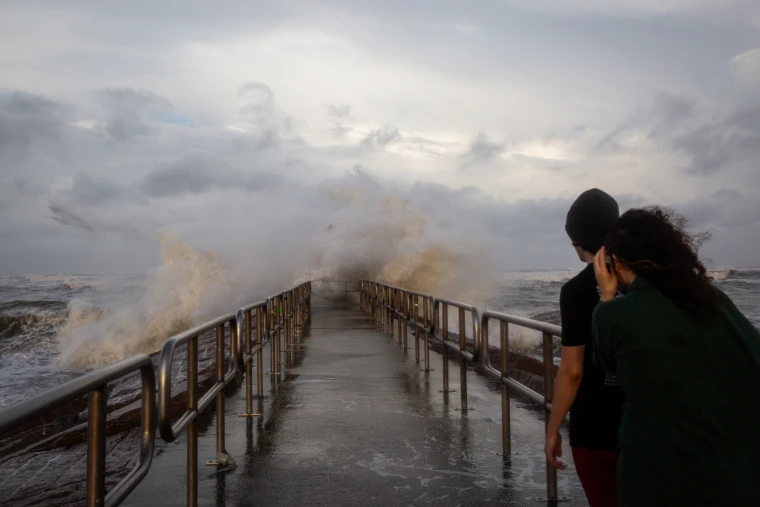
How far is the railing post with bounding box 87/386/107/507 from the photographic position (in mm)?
2494

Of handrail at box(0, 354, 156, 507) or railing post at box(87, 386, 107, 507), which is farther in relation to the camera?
railing post at box(87, 386, 107, 507)

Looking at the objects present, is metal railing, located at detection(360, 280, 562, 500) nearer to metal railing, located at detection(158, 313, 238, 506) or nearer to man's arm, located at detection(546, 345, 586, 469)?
man's arm, located at detection(546, 345, 586, 469)

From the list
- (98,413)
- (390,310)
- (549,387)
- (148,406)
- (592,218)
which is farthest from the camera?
(390,310)

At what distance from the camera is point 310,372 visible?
999 centimetres

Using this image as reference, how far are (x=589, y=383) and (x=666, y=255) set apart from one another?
2.65 ft

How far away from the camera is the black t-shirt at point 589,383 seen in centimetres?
262

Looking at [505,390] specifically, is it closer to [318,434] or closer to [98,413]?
[318,434]

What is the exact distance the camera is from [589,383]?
2.68 metres

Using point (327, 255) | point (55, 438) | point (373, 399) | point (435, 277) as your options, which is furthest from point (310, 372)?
point (327, 255)

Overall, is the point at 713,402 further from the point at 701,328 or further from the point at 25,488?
the point at 25,488

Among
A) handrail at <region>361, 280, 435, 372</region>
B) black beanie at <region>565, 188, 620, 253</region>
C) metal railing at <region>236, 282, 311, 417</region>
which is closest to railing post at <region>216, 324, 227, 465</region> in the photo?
metal railing at <region>236, 282, 311, 417</region>

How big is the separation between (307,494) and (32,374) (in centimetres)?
1655

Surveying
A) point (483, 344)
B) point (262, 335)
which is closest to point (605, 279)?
point (483, 344)

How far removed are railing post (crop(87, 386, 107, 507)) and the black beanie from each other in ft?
6.16
